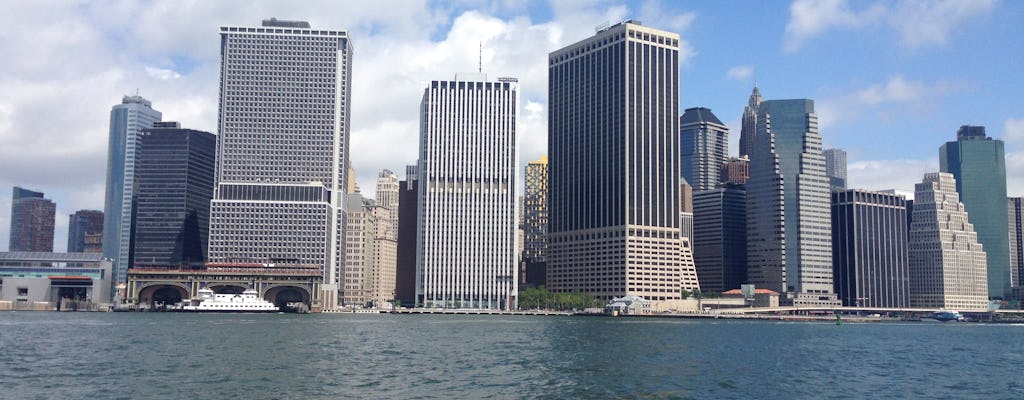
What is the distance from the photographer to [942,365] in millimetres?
116750

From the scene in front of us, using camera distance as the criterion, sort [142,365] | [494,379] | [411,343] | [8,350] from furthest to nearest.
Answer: [411,343] < [8,350] < [142,365] < [494,379]

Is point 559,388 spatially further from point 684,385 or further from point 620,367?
point 620,367

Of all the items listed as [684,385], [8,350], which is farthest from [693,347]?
[8,350]

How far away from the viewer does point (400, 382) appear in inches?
3324

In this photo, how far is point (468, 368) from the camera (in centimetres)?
9750

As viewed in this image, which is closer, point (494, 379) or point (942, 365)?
point (494, 379)

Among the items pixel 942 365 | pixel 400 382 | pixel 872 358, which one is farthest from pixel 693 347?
pixel 400 382

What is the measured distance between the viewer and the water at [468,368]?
3105 inches

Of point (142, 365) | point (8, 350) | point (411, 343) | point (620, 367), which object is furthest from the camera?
point (411, 343)

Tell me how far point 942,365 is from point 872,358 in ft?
37.3

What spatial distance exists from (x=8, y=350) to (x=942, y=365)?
107 m

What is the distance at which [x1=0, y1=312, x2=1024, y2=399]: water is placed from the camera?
78875mm

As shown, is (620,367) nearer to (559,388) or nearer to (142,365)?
(559,388)

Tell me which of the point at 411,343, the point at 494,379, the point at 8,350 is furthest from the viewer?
the point at 411,343
